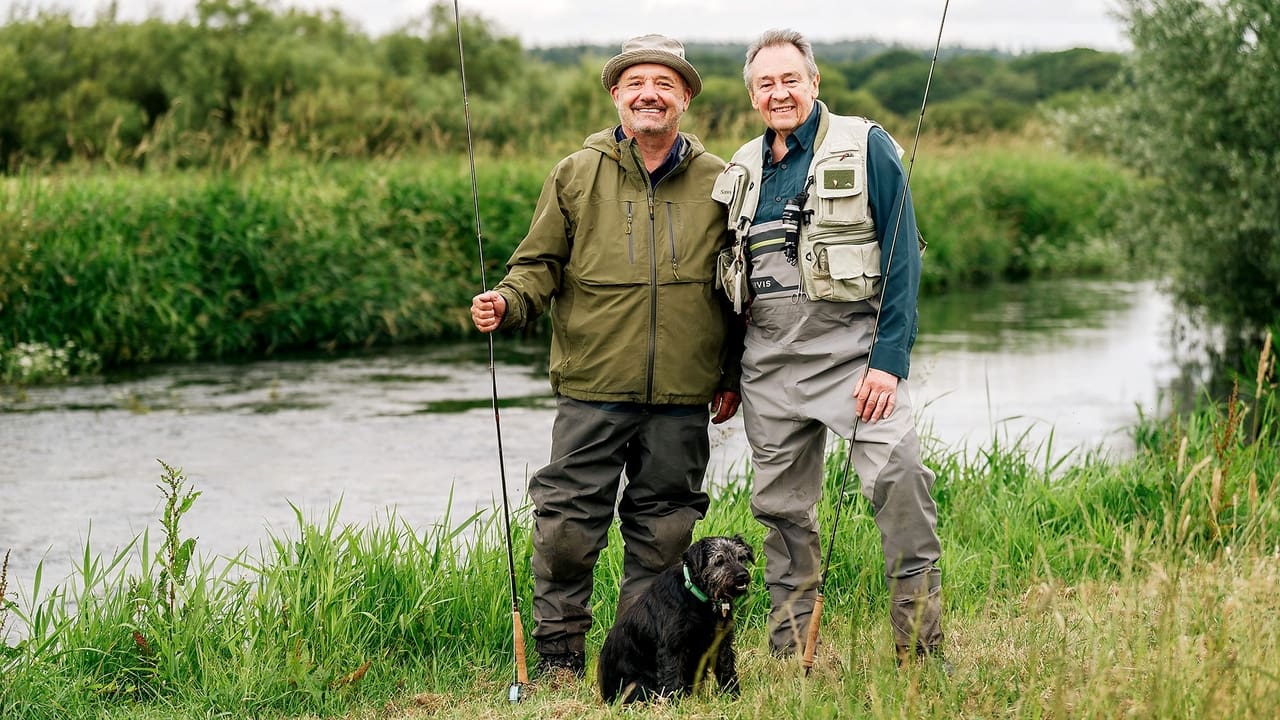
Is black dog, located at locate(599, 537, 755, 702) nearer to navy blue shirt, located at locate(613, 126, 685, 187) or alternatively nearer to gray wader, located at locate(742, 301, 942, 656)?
gray wader, located at locate(742, 301, 942, 656)

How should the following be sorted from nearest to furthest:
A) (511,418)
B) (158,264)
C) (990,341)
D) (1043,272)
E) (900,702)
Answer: (900,702), (511,418), (158,264), (990,341), (1043,272)

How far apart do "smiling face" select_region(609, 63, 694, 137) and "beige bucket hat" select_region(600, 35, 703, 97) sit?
27 millimetres

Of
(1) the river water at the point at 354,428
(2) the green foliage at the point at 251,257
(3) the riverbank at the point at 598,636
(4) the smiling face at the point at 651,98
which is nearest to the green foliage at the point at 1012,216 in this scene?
(1) the river water at the point at 354,428

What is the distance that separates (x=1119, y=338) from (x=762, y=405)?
1142 centimetres

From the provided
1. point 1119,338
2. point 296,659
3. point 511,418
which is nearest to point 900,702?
point 296,659

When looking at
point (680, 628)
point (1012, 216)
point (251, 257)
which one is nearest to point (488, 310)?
point (680, 628)

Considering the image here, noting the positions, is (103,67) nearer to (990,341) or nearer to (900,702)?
(990,341)

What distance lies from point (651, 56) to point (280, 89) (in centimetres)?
1608

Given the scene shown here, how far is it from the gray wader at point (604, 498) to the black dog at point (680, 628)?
39cm

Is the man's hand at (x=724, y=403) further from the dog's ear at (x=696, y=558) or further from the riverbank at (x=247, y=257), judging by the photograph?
the riverbank at (x=247, y=257)

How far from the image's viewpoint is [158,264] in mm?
11781

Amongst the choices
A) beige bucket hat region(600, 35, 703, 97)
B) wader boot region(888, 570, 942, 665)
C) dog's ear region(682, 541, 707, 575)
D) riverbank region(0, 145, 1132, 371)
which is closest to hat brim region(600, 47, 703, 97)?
beige bucket hat region(600, 35, 703, 97)

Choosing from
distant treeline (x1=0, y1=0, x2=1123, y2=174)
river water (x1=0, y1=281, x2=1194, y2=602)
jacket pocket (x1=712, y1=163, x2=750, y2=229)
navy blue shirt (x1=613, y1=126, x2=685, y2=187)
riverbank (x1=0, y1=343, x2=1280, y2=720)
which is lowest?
river water (x1=0, y1=281, x2=1194, y2=602)

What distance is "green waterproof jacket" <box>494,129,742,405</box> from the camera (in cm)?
418
